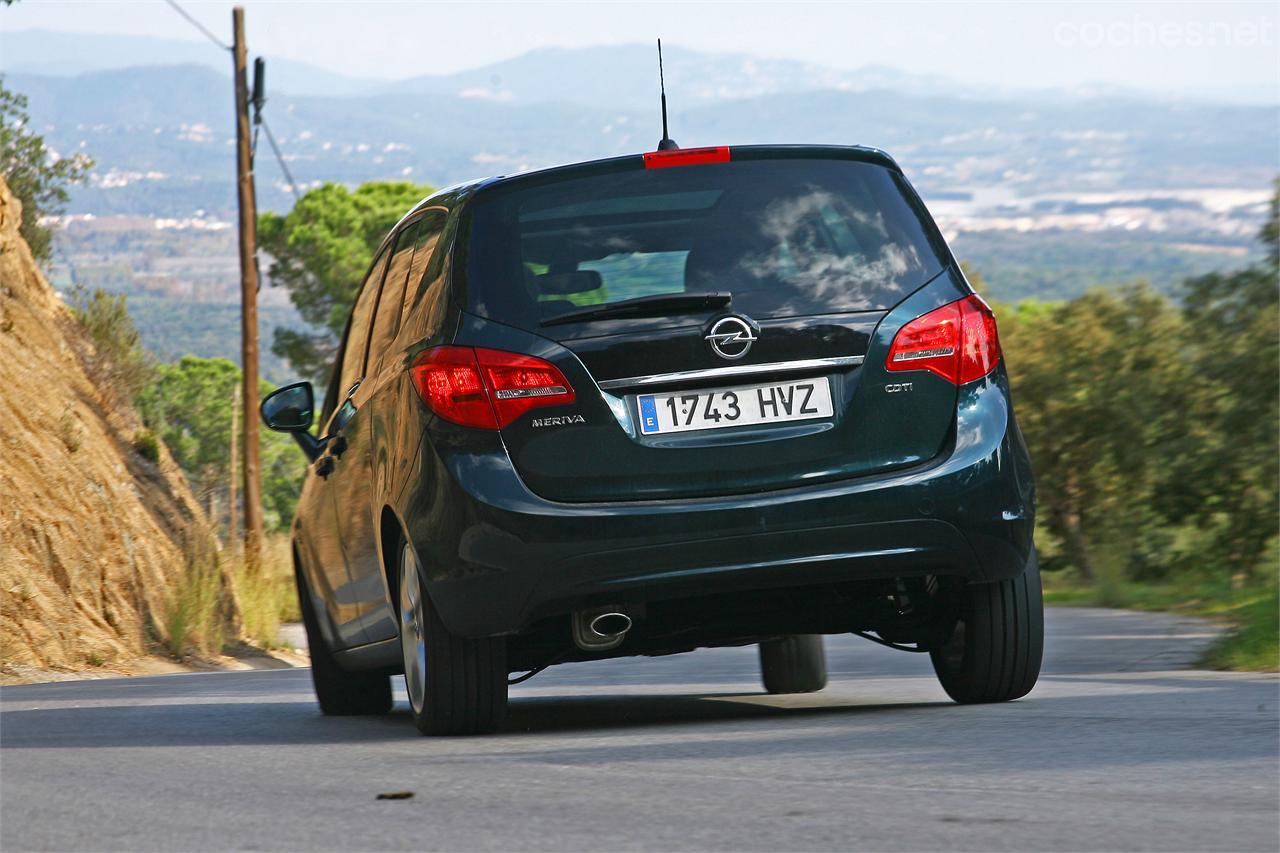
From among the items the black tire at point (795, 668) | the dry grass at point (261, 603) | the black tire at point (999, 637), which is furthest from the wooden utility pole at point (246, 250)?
the black tire at point (999, 637)

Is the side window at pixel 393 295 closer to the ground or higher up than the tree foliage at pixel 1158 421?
higher up

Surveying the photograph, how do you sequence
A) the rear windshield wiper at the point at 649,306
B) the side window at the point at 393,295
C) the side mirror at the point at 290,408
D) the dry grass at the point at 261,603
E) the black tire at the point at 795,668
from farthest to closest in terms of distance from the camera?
the dry grass at the point at 261,603 → the black tire at the point at 795,668 → the side mirror at the point at 290,408 → the side window at the point at 393,295 → the rear windshield wiper at the point at 649,306

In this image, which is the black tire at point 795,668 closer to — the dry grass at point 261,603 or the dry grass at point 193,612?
the dry grass at point 193,612

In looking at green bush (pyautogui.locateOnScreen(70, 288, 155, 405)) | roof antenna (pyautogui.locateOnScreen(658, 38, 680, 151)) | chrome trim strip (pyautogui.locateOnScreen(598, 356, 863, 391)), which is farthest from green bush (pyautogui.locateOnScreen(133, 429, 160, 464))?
chrome trim strip (pyautogui.locateOnScreen(598, 356, 863, 391))

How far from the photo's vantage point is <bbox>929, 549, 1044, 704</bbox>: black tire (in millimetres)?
6410

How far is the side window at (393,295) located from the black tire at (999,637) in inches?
83.4

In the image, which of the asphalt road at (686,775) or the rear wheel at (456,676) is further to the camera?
the rear wheel at (456,676)

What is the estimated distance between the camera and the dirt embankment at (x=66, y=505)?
16.8m

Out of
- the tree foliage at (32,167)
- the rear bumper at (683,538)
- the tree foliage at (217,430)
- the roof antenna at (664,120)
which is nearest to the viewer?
the rear bumper at (683,538)

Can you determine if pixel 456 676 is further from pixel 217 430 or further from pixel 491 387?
pixel 217 430

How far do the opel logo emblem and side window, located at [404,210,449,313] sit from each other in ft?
3.24

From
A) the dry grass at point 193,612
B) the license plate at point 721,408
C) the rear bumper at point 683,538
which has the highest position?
the license plate at point 721,408

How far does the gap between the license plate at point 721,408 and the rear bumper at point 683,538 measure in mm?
218

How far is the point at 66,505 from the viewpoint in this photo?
61.2 ft
